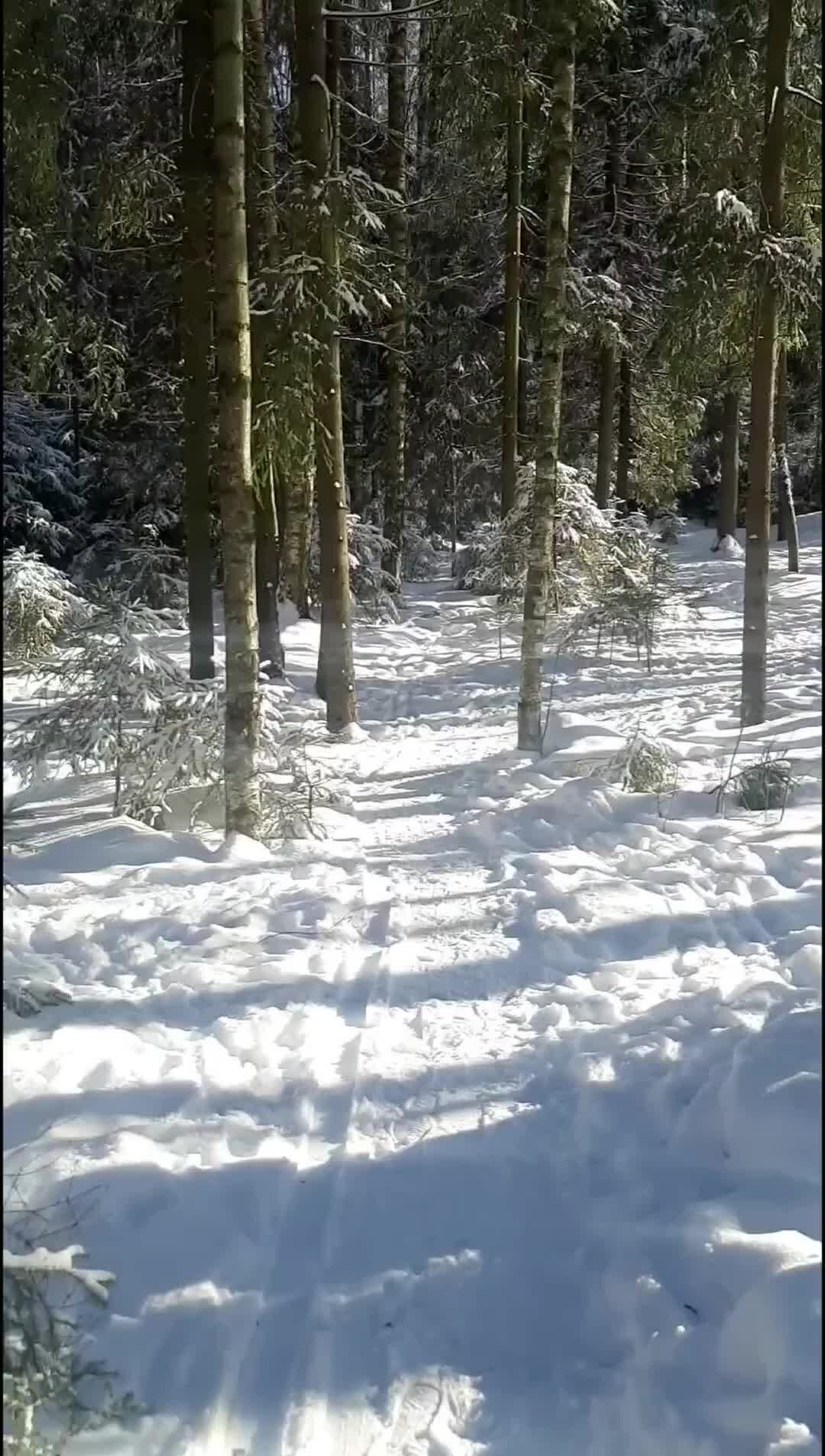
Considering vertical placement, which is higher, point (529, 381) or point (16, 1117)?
point (529, 381)

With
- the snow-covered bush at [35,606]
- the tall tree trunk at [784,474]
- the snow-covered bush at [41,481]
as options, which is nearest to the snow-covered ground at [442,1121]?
the snow-covered bush at [35,606]

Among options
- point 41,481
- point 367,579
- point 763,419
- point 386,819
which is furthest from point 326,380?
point 41,481

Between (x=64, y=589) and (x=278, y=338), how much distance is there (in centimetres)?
369

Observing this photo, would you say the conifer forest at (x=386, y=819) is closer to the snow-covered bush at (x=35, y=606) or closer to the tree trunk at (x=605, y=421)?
the snow-covered bush at (x=35, y=606)

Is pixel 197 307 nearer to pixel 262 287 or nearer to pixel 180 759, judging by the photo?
pixel 262 287

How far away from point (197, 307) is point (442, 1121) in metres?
8.92

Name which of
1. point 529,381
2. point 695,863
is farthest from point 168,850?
point 529,381

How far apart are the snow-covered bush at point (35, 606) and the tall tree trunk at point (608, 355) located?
970cm

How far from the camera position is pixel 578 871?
6.54m

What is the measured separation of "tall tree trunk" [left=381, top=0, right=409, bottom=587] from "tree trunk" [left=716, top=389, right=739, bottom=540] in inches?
365

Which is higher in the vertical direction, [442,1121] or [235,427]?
[235,427]

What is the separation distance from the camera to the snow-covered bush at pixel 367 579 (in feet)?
56.0

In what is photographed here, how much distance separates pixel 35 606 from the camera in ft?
30.2

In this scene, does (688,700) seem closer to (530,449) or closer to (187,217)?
(187,217)
